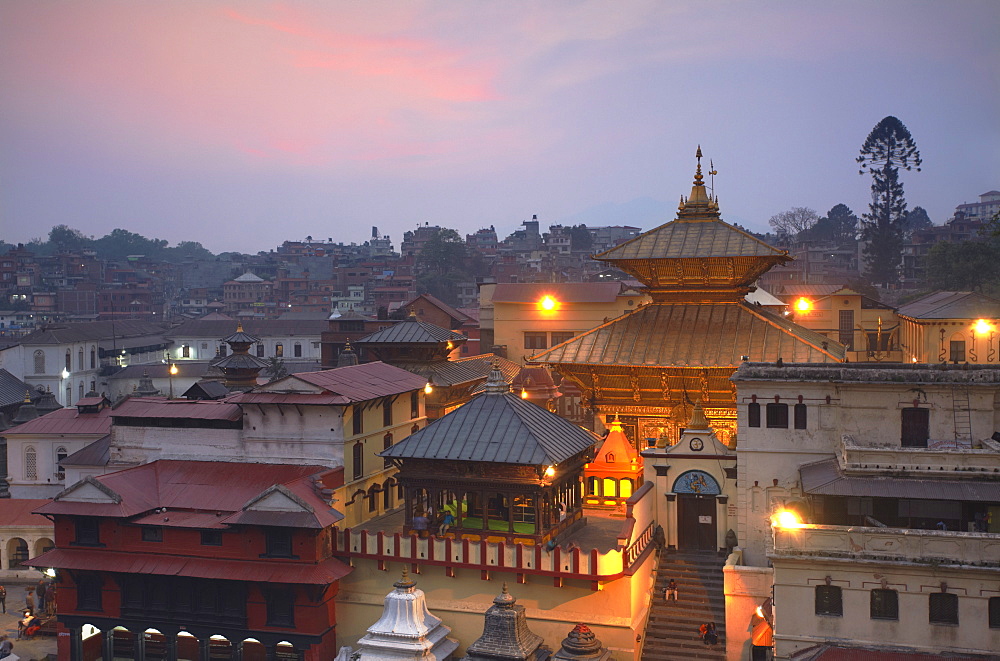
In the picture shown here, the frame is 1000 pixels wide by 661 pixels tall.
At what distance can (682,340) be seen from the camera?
1287 inches

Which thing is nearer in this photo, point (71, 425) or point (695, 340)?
point (695, 340)

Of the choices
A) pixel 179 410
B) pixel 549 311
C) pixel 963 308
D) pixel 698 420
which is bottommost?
pixel 698 420

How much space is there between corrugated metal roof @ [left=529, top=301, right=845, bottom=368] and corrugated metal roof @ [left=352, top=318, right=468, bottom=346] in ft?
33.8

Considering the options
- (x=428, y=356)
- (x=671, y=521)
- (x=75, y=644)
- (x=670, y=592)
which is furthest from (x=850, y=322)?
(x=75, y=644)

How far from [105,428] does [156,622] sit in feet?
57.8

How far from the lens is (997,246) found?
7975 centimetres

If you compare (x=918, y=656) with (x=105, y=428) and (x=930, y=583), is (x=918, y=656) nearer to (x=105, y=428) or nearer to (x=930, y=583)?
(x=930, y=583)

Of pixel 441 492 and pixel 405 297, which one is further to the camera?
pixel 405 297

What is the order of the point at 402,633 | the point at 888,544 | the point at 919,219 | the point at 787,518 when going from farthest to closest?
the point at 919,219
the point at 787,518
the point at 402,633
the point at 888,544

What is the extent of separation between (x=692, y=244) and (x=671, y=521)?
9705 millimetres

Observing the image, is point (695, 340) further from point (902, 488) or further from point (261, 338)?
point (261, 338)

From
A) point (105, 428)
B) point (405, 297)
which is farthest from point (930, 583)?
point (405, 297)

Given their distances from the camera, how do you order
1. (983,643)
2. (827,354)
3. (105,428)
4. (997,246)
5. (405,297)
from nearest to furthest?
1. (983,643)
2. (827,354)
3. (105,428)
4. (997,246)
5. (405,297)

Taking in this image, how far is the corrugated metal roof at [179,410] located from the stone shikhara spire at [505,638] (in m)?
12.2
